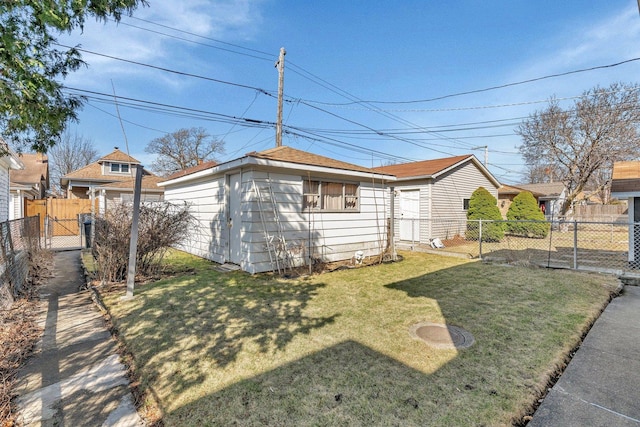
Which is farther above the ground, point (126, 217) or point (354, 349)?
point (126, 217)

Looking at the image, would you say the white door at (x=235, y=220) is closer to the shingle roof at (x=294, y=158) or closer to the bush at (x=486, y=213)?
the shingle roof at (x=294, y=158)

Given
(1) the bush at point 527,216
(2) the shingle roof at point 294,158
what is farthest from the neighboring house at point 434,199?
(2) the shingle roof at point 294,158

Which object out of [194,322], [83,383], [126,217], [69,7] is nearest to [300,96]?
[126,217]

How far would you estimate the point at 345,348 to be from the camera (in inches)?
129

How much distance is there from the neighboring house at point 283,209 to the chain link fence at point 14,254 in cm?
371

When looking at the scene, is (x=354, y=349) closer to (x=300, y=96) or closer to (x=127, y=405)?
(x=127, y=405)

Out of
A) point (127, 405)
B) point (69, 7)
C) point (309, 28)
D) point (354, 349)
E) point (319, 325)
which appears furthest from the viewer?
point (309, 28)

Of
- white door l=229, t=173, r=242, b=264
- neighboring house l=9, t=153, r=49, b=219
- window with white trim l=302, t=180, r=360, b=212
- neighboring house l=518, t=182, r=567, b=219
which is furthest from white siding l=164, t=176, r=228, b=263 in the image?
neighboring house l=518, t=182, r=567, b=219

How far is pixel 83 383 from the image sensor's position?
264 cm

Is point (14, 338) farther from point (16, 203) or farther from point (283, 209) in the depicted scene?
point (16, 203)

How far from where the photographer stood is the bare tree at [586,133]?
1611 cm

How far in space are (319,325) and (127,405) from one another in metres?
2.17

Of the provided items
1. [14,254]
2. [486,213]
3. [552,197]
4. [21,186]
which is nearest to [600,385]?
[14,254]

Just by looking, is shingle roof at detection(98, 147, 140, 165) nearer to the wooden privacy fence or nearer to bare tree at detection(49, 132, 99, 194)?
the wooden privacy fence
